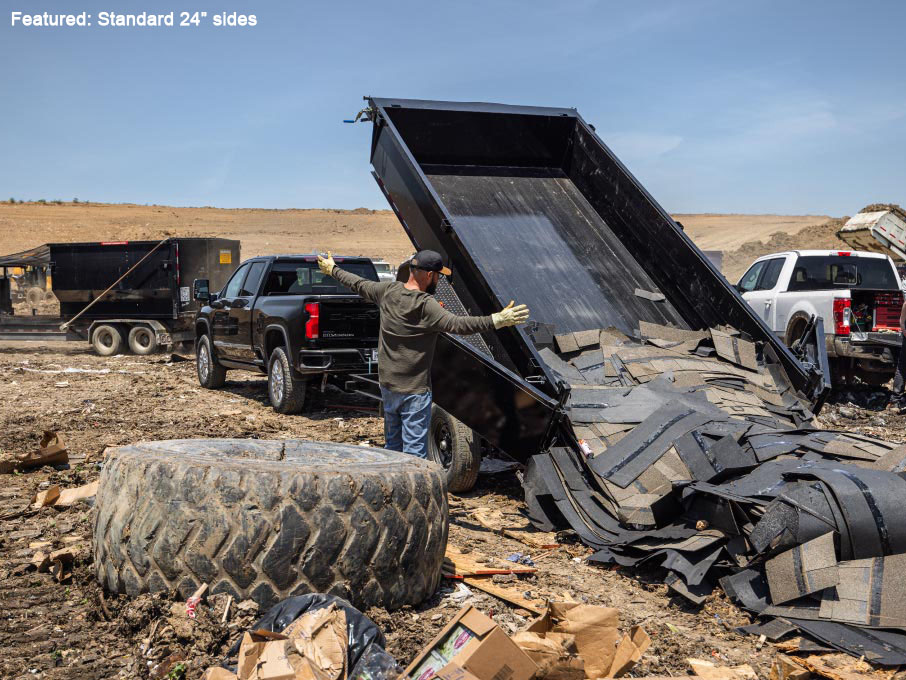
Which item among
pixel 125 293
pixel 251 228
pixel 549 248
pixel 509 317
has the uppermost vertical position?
pixel 251 228

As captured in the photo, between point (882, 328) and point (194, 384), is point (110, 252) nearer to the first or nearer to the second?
point (194, 384)

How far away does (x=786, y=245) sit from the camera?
44.9 m

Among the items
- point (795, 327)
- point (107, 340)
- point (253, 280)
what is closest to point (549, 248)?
point (253, 280)

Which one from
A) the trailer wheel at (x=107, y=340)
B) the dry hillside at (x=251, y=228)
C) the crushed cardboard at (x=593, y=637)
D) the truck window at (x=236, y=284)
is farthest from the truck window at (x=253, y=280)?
the dry hillside at (x=251, y=228)

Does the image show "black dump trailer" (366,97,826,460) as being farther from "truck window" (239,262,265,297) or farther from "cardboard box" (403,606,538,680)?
"truck window" (239,262,265,297)

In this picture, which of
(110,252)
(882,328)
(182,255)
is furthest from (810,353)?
(110,252)

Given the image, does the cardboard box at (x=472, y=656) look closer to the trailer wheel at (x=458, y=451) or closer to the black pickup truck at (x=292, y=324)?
the trailer wheel at (x=458, y=451)

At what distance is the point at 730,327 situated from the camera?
7.08 metres

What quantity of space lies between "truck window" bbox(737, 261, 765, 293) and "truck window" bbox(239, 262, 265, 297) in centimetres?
771

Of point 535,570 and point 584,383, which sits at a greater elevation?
point 584,383

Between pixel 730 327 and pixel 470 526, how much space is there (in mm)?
3007

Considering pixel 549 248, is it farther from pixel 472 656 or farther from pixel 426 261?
pixel 472 656

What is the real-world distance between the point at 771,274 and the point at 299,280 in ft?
23.7

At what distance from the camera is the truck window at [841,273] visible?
39.5 feet
